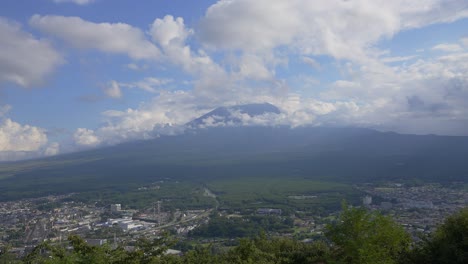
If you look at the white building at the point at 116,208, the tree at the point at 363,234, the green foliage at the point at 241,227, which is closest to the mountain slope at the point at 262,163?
the white building at the point at 116,208

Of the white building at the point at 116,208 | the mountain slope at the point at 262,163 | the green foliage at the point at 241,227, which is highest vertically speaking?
the mountain slope at the point at 262,163

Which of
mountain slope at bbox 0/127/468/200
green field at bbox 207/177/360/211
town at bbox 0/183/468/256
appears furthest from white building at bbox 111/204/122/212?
mountain slope at bbox 0/127/468/200

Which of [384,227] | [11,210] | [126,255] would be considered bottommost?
[11,210]

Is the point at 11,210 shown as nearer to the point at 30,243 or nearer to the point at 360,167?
the point at 30,243

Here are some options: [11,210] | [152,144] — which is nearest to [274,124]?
[152,144]

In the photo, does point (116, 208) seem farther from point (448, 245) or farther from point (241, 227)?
point (448, 245)

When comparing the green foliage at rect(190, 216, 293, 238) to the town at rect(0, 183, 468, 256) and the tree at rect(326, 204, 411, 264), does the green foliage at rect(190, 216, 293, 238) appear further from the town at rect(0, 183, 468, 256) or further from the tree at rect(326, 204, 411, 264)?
the tree at rect(326, 204, 411, 264)

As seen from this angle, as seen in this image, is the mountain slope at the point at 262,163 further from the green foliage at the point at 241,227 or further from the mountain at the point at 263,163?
the green foliage at the point at 241,227
